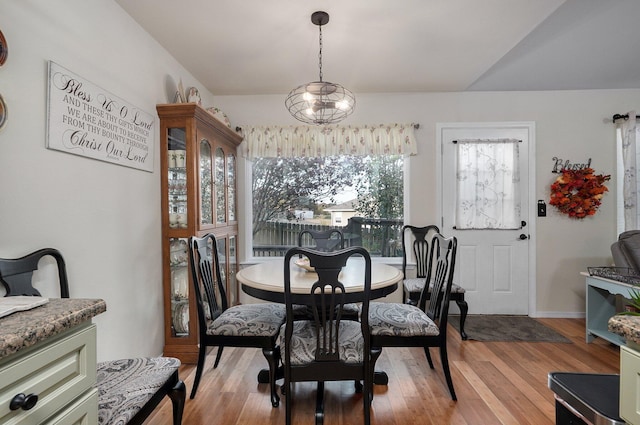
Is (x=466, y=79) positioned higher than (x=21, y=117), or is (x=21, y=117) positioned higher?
(x=466, y=79)

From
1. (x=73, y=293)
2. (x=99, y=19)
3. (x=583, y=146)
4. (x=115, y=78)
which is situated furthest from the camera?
(x=583, y=146)

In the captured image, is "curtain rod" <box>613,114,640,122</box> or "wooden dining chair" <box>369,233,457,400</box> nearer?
"wooden dining chair" <box>369,233,457,400</box>

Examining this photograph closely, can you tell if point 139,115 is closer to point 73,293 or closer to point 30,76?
point 30,76

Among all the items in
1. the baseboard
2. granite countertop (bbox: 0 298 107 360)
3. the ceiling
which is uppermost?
the ceiling

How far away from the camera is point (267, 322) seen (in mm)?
1922

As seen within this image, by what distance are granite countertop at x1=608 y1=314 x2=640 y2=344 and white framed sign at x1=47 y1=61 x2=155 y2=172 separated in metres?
2.28

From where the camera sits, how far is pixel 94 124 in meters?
1.78

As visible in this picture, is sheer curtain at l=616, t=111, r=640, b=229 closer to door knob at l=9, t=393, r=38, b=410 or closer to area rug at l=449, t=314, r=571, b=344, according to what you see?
area rug at l=449, t=314, r=571, b=344

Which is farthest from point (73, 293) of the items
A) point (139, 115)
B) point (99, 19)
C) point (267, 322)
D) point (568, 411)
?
point (568, 411)

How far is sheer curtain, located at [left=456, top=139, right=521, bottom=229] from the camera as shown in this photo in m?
3.48

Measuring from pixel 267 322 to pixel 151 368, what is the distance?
674mm

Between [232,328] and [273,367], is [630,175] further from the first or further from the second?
[232,328]

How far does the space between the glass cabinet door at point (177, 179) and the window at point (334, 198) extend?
1.21 metres

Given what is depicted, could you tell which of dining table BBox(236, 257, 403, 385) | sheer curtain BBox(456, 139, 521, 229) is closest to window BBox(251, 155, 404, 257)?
sheer curtain BBox(456, 139, 521, 229)
